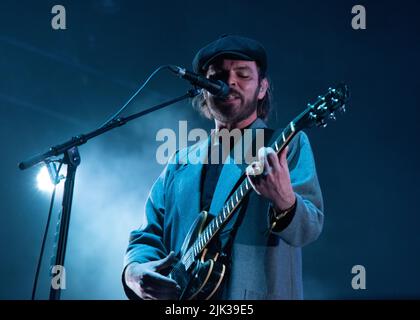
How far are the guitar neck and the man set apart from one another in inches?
1.8

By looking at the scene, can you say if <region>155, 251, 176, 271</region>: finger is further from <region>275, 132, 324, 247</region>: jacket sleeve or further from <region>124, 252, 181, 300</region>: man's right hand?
<region>275, 132, 324, 247</region>: jacket sleeve

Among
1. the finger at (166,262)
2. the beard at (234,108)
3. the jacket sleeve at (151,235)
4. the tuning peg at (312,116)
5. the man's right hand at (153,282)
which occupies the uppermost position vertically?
the beard at (234,108)

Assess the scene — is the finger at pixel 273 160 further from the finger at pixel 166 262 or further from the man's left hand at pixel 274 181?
the finger at pixel 166 262

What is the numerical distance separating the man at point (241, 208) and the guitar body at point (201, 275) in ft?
0.12

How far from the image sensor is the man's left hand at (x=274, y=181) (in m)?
1.71

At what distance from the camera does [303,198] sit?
192cm

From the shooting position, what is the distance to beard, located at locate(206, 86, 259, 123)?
241 centimetres

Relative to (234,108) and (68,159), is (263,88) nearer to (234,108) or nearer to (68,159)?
(234,108)

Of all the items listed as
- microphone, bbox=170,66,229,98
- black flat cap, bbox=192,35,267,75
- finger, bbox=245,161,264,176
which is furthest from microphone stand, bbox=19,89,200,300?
finger, bbox=245,161,264,176

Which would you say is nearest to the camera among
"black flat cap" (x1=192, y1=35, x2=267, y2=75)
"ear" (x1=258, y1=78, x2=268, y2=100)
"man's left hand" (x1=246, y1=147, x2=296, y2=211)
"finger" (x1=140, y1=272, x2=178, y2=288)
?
"man's left hand" (x1=246, y1=147, x2=296, y2=211)

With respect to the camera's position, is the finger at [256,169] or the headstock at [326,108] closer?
the finger at [256,169]

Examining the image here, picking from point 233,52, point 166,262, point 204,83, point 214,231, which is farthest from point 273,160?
point 233,52

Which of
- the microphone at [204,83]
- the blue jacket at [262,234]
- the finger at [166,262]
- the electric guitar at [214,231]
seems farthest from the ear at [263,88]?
the finger at [166,262]
